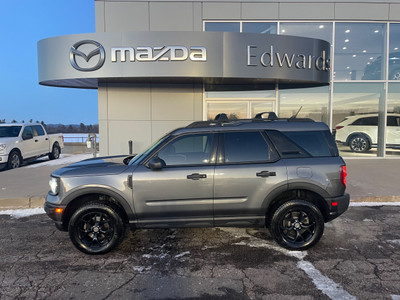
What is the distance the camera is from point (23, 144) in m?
11.9

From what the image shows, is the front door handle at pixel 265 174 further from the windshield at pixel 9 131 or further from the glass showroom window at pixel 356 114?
the windshield at pixel 9 131

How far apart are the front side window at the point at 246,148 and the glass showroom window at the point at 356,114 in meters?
8.86

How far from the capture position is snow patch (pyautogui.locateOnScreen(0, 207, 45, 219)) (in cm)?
588

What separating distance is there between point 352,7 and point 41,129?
45.5 feet

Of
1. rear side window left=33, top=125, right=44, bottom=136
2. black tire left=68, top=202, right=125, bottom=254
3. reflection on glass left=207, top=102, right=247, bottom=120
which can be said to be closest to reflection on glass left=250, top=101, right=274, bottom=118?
reflection on glass left=207, top=102, right=247, bottom=120

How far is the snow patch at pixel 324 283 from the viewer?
302 centimetres

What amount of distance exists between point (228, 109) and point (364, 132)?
556cm

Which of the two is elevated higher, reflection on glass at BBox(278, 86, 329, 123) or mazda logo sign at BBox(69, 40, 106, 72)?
mazda logo sign at BBox(69, 40, 106, 72)

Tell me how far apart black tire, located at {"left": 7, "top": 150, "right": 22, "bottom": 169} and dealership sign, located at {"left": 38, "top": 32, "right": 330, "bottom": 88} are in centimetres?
358

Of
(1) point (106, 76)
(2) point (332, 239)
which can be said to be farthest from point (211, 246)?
(1) point (106, 76)

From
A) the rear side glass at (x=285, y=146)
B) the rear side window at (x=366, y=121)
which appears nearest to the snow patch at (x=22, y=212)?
the rear side glass at (x=285, y=146)

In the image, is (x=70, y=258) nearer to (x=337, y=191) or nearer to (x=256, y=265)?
(x=256, y=265)

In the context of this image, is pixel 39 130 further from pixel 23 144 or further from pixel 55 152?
pixel 23 144

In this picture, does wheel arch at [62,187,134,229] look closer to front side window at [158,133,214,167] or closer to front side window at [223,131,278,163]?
front side window at [158,133,214,167]
